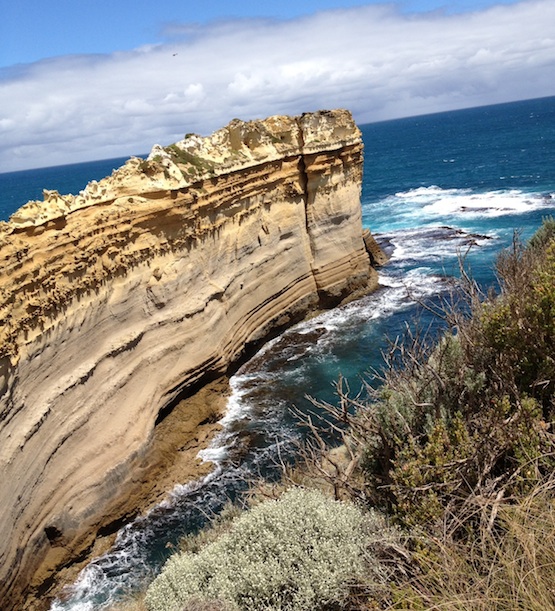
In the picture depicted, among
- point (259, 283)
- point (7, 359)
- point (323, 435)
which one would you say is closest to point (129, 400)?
point (7, 359)

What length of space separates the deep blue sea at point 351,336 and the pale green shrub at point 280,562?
1.46m

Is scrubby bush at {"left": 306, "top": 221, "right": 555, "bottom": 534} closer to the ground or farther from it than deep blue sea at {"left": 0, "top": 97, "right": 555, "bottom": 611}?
farther from it

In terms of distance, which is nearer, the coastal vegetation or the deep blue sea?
the coastal vegetation

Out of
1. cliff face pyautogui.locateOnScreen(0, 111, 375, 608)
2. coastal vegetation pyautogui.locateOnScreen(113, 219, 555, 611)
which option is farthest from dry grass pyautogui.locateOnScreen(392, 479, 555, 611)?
cliff face pyautogui.locateOnScreen(0, 111, 375, 608)

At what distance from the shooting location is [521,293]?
888 cm

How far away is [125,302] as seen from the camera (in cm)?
1571

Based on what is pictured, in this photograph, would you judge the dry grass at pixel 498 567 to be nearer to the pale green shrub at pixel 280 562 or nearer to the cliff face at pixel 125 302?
the pale green shrub at pixel 280 562

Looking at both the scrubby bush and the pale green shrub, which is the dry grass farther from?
the pale green shrub

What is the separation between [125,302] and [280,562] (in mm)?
10106

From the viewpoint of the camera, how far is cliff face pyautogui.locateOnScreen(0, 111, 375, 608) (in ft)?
40.0

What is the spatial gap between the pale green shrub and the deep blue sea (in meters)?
1.46

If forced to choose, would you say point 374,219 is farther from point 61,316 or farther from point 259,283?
point 61,316

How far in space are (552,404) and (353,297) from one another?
1956cm

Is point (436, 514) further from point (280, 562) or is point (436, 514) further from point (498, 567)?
point (280, 562)
